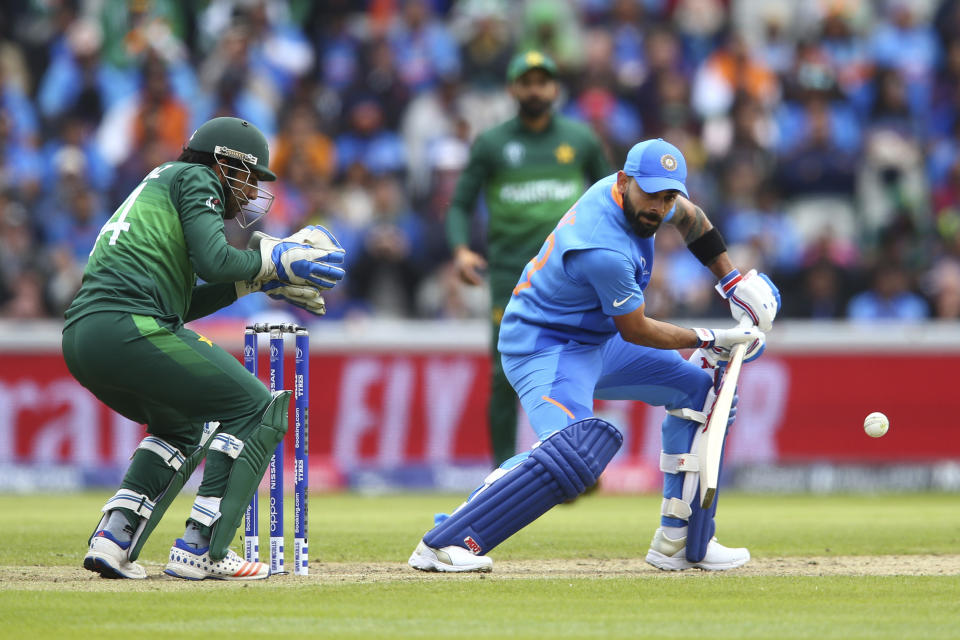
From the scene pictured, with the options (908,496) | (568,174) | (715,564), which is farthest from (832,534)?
(908,496)

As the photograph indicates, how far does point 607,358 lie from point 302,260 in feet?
5.45

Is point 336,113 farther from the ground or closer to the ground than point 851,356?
farther from the ground

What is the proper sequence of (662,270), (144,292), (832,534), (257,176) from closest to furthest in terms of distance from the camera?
(144,292), (257,176), (832,534), (662,270)

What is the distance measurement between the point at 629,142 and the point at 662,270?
2.16 m

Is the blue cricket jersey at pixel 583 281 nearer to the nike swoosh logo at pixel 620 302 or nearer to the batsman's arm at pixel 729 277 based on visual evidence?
the nike swoosh logo at pixel 620 302

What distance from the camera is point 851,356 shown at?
1329 cm

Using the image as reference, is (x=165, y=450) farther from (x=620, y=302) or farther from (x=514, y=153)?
(x=514, y=153)

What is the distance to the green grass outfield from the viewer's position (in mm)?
5133

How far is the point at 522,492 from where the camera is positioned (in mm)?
6520

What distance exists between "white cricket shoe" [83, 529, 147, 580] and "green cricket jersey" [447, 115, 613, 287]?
146 inches

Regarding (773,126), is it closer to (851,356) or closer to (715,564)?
(851,356)

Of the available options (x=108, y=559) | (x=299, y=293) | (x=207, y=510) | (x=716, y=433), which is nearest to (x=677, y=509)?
(x=716, y=433)

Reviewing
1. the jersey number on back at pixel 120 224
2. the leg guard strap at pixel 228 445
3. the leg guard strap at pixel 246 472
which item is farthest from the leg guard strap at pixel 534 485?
the jersey number on back at pixel 120 224

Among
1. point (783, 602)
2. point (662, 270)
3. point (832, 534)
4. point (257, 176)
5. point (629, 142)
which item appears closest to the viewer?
point (783, 602)
